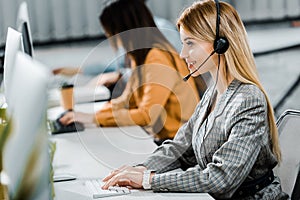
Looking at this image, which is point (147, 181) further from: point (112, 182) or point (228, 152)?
point (228, 152)

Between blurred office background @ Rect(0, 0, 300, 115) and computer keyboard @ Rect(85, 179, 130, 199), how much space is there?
392 centimetres

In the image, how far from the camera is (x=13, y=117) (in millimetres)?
979

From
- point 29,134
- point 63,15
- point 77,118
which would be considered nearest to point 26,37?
point 77,118

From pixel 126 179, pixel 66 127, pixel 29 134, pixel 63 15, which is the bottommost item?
pixel 63 15

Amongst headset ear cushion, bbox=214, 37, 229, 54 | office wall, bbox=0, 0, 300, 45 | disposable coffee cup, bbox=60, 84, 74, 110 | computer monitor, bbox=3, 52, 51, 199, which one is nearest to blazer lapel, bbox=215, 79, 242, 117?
headset ear cushion, bbox=214, 37, 229, 54

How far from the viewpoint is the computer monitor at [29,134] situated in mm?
922

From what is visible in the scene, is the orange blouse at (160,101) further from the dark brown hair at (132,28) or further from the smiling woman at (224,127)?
the smiling woman at (224,127)

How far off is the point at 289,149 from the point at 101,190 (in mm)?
609

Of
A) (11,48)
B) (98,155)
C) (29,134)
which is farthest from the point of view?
(98,155)

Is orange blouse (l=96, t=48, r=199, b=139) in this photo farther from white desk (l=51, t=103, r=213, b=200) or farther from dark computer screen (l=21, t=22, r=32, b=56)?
dark computer screen (l=21, t=22, r=32, b=56)

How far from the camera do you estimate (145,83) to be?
9.01 ft

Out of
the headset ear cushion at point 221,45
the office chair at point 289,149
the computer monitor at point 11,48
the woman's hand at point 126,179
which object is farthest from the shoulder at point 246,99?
the computer monitor at point 11,48

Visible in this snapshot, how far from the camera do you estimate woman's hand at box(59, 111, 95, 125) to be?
8.77 feet

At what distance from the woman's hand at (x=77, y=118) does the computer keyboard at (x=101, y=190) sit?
80 cm
